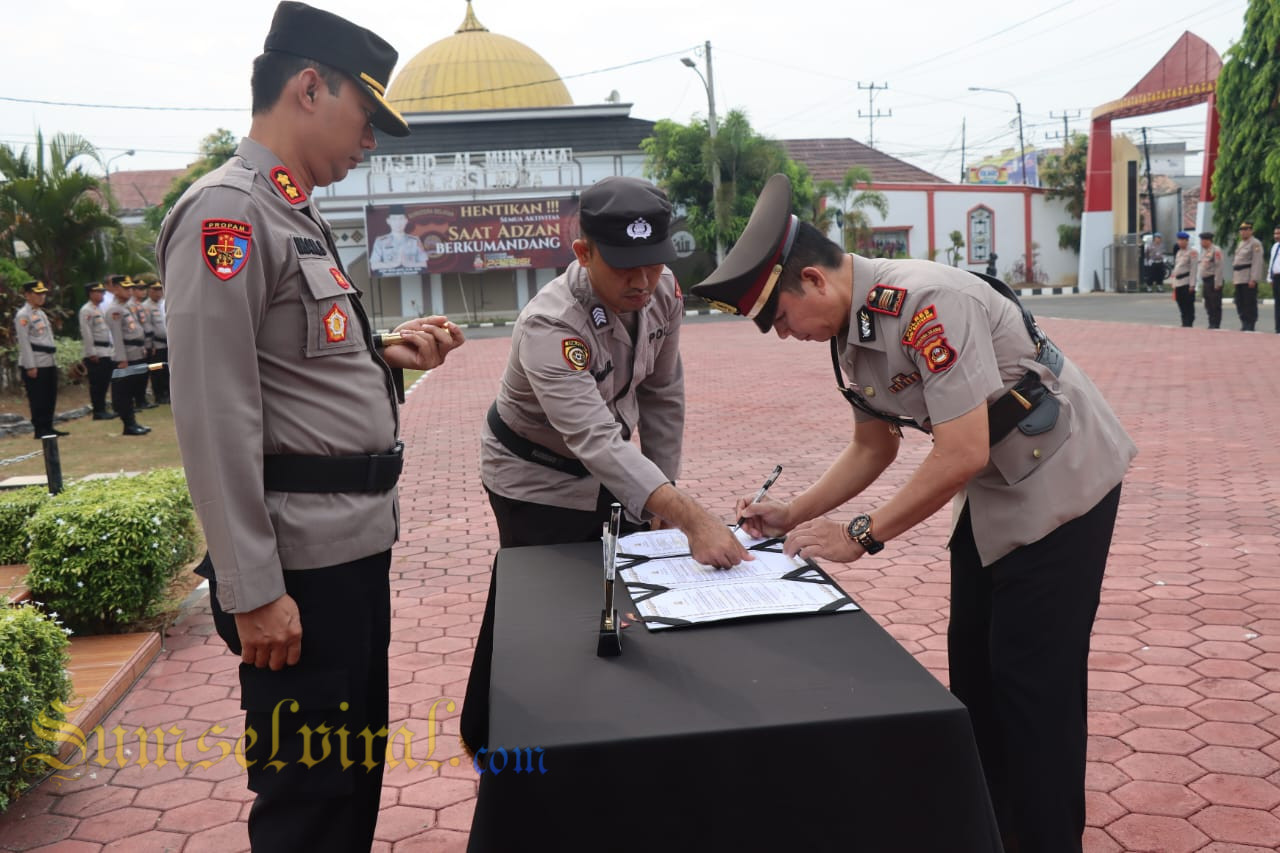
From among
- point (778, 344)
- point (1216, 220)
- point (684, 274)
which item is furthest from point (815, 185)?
point (778, 344)

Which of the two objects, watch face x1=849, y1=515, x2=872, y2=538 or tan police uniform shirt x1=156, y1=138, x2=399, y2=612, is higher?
tan police uniform shirt x1=156, y1=138, x2=399, y2=612

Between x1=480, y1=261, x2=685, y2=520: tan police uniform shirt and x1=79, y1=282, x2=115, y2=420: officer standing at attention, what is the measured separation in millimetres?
10583

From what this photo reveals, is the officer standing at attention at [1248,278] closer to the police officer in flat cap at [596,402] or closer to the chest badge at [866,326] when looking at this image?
the police officer in flat cap at [596,402]

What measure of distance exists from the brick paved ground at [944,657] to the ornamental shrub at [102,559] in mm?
305

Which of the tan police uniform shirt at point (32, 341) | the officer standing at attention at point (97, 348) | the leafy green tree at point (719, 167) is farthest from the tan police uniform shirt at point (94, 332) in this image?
the leafy green tree at point (719, 167)

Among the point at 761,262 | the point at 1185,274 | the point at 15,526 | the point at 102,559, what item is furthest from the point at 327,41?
the point at 1185,274

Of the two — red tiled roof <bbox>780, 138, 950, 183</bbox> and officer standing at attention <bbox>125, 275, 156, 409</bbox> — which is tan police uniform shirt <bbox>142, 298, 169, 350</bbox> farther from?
red tiled roof <bbox>780, 138, 950, 183</bbox>

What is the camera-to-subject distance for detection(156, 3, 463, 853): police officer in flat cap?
181 centimetres

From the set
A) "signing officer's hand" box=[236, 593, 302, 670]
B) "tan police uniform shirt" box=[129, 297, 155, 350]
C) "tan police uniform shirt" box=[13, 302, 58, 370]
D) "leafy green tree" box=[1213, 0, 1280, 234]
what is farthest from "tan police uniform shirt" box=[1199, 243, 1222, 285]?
"signing officer's hand" box=[236, 593, 302, 670]

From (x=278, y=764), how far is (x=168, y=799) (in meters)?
1.36

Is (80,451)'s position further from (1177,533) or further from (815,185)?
(815,185)

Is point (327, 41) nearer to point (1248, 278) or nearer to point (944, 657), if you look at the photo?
point (944, 657)

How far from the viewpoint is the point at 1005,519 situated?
220 cm

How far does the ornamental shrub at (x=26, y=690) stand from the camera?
2.81 m
